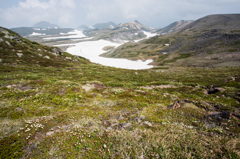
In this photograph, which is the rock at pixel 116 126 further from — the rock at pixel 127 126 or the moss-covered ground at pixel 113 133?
the rock at pixel 127 126

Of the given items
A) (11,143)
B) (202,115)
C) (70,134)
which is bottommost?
(202,115)

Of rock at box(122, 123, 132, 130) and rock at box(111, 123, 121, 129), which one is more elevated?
rock at box(122, 123, 132, 130)

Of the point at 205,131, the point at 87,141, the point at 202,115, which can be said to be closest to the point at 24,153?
the point at 87,141

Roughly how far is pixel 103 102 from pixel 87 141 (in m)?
9.03

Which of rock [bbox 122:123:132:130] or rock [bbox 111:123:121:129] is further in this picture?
rock [bbox 111:123:121:129]

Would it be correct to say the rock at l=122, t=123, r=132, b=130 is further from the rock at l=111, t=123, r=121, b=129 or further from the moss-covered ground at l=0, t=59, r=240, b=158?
the rock at l=111, t=123, r=121, b=129

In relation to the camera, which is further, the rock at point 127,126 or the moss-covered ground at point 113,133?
the rock at point 127,126

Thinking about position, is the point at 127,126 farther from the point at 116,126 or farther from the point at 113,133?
the point at 113,133

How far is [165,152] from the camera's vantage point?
26.5 ft

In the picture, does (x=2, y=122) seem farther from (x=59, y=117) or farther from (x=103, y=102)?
(x=103, y=102)

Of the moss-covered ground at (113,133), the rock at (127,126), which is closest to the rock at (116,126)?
the moss-covered ground at (113,133)

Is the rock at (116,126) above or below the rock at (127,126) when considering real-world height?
below

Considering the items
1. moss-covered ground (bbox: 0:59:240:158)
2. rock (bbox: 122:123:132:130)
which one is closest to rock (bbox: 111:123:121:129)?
moss-covered ground (bbox: 0:59:240:158)

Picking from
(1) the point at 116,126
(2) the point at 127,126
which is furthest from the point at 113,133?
(2) the point at 127,126
